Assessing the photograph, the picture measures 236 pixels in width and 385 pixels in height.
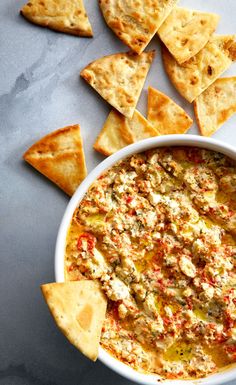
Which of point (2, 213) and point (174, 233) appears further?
point (2, 213)

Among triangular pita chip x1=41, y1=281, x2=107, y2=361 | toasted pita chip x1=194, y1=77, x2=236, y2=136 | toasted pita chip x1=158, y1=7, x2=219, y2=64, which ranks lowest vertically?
triangular pita chip x1=41, y1=281, x2=107, y2=361

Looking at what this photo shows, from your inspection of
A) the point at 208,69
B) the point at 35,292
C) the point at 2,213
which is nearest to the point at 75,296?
the point at 35,292

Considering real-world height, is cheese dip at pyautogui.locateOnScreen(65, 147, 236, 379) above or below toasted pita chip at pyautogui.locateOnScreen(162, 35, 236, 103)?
below

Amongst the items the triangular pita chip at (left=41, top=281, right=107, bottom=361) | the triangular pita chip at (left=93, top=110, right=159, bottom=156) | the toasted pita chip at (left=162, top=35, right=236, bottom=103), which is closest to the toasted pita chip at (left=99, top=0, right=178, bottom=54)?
the toasted pita chip at (left=162, top=35, right=236, bottom=103)

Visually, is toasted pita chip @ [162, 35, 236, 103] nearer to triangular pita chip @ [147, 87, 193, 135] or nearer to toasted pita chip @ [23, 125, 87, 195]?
triangular pita chip @ [147, 87, 193, 135]

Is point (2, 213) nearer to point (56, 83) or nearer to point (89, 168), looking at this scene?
point (89, 168)

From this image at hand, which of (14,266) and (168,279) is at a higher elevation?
(168,279)
